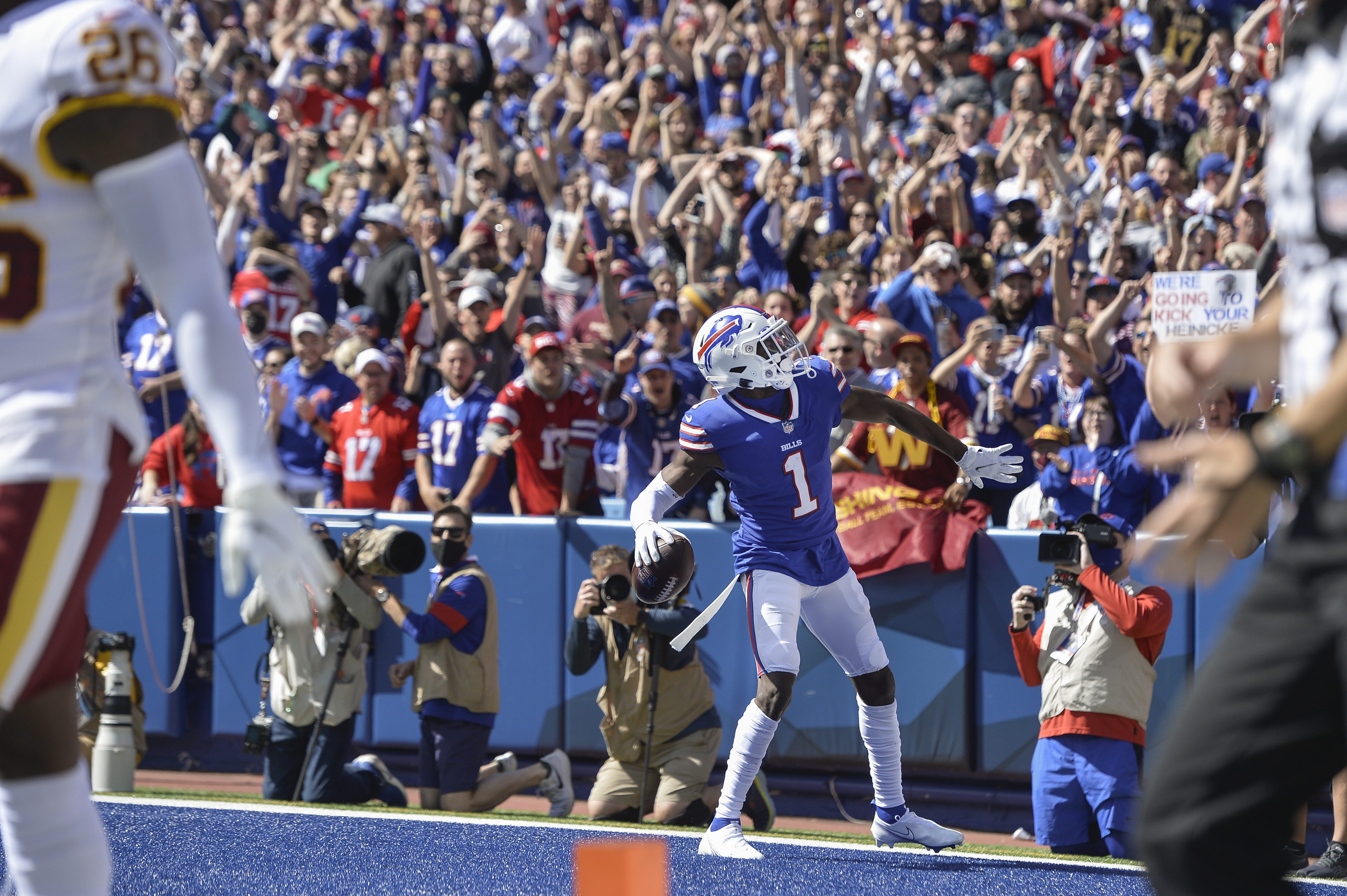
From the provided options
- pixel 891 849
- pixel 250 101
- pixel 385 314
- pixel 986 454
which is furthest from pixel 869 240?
pixel 250 101

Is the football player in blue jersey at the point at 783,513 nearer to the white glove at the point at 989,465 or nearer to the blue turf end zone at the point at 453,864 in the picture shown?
the white glove at the point at 989,465

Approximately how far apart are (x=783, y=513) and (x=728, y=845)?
1.27 m

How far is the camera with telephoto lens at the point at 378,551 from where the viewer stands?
7.46m

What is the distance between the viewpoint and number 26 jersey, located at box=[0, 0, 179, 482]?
228cm

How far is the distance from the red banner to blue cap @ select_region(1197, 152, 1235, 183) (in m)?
3.17

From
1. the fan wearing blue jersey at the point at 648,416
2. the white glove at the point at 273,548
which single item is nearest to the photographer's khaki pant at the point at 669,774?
the fan wearing blue jersey at the point at 648,416

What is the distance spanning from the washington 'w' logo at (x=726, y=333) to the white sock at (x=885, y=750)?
4.91 feet

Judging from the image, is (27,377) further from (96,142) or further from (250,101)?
(250,101)

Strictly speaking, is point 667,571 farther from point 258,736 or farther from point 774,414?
point 258,736

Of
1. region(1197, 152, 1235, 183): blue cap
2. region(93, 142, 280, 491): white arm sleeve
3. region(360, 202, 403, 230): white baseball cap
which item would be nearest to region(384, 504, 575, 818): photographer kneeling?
region(360, 202, 403, 230): white baseball cap

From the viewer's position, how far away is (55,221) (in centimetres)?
232

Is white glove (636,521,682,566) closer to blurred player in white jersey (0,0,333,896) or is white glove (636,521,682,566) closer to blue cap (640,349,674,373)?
blue cap (640,349,674,373)

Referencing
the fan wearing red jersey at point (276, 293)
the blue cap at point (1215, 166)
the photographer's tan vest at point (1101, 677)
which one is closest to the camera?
the photographer's tan vest at point (1101, 677)

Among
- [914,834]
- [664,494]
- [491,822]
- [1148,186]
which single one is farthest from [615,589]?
[1148,186]
